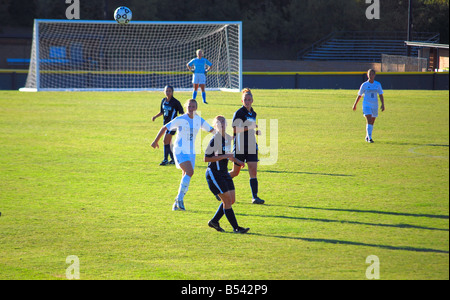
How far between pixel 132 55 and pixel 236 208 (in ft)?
122

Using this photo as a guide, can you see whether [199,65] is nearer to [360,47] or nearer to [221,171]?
[221,171]

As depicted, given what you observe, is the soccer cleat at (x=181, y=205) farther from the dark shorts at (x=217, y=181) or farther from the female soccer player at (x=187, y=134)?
the dark shorts at (x=217, y=181)

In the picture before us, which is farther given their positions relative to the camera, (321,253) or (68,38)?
(68,38)

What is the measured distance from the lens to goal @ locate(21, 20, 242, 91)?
122ft

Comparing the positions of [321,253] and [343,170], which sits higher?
[343,170]

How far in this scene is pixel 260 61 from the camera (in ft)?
164

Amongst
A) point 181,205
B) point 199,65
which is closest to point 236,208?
point 181,205

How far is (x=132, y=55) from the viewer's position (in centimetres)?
4469

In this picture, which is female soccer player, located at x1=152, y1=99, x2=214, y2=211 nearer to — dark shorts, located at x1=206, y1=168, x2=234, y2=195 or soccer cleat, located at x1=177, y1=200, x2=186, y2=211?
soccer cleat, located at x1=177, y1=200, x2=186, y2=211

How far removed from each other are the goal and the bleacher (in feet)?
29.0

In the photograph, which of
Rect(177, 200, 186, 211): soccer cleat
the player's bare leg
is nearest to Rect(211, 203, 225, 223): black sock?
Rect(177, 200, 186, 211): soccer cleat
